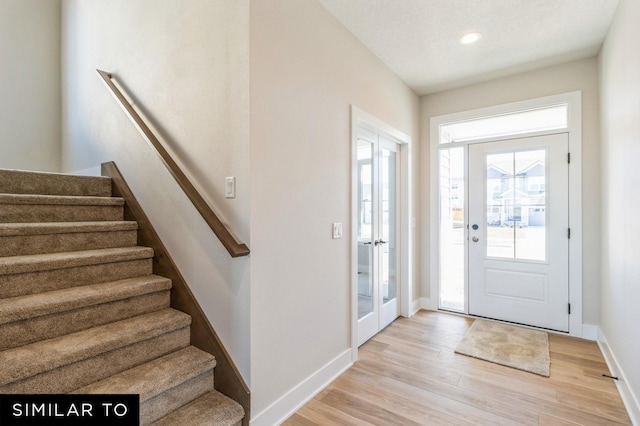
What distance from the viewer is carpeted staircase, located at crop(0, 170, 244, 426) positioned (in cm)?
149

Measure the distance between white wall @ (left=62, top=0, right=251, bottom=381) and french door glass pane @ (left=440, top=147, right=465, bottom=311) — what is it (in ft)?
9.46

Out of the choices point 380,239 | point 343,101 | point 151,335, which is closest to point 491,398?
point 380,239

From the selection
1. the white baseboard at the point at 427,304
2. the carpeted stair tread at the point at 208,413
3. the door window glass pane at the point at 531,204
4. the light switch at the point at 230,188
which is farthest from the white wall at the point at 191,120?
the door window glass pane at the point at 531,204

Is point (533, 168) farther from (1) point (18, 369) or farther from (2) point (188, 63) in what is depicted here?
(1) point (18, 369)

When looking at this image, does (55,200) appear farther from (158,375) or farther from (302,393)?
(302,393)

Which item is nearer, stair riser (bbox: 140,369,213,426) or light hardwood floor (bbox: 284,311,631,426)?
stair riser (bbox: 140,369,213,426)

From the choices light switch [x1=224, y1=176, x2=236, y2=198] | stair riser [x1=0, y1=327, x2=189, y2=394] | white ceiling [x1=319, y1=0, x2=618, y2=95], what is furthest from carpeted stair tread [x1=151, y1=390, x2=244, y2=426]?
white ceiling [x1=319, y1=0, x2=618, y2=95]

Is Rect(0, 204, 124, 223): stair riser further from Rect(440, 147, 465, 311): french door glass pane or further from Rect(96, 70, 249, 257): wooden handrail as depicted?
Rect(440, 147, 465, 311): french door glass pane

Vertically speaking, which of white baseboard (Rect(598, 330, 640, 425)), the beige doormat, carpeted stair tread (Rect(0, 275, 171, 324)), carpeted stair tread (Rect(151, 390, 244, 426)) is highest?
carpeted stair tread (Rect(0, 275, 171, 324))

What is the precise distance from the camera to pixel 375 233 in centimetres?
313

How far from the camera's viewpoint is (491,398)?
82.6 inches

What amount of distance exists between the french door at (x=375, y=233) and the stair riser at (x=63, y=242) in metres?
1.90

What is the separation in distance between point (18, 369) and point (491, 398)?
263cm

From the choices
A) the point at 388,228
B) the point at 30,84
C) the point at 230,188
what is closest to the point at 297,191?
the point at 230,188
